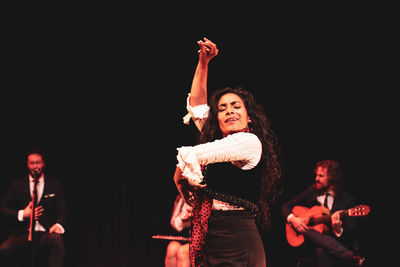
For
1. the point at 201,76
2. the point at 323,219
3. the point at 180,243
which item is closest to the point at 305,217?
the point at 323,219

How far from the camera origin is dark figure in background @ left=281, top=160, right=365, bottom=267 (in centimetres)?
446

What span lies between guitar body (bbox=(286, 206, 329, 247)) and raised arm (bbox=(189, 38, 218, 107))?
3.11 metres

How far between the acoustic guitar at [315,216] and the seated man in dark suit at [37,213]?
8.01ft

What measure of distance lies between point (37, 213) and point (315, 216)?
2.86 m

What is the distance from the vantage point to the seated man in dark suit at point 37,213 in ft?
14.6

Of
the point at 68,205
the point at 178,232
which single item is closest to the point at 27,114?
the point at 68,205

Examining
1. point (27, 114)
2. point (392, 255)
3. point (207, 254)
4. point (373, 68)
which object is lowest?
point (392, 255)

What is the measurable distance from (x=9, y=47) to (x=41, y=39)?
0.35m

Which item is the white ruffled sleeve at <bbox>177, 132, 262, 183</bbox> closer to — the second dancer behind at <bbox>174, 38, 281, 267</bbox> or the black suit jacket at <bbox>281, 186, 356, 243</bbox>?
the second dancer behind at <bbox>174, 38, 281, 267</bbox>

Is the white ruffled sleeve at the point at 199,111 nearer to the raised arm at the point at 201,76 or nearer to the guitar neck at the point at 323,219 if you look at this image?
the raised arm at the point at 201,76

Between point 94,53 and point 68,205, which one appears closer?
point 94,53

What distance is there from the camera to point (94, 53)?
5.02 m

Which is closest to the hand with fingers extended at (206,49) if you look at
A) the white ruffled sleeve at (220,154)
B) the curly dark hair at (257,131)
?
the curly dark hair at (257,131)

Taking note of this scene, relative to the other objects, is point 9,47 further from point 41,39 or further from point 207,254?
point 207,254
